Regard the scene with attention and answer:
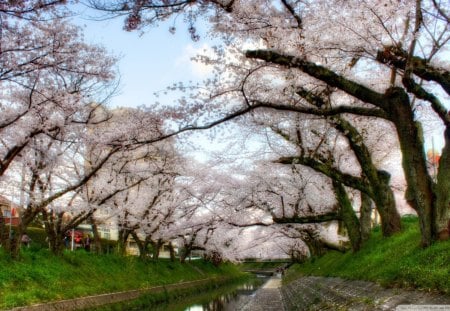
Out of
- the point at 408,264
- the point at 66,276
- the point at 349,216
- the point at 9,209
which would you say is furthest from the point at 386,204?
the point at 9,209

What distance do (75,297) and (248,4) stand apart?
11.9 m

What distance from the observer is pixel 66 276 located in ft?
57.8

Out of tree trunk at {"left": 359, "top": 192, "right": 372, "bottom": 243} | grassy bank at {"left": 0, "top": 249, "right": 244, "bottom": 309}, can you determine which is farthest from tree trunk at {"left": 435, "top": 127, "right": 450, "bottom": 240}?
grassy bank at {"left": 0, "top": 249, "right": 244, "bottom": 309}

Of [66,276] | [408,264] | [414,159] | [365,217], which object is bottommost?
[66,276]

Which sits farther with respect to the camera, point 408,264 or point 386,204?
point 386,204

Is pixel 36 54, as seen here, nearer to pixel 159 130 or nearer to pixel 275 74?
pixel 159 130

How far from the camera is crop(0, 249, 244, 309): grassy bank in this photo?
1368 centimetres

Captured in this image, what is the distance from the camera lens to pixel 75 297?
15781mm

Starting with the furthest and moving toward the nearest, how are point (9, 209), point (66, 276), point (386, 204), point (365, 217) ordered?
1. point (9, 209)
2. point (66, 276)
3. point (365, 217)
4. point (386, 204)

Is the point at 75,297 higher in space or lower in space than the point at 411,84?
lower

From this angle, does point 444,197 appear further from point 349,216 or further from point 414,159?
point 349,216

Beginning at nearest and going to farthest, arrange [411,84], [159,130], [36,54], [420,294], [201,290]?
[420,294] → [411,84] → [36,54] → [159,130] → [201,290]

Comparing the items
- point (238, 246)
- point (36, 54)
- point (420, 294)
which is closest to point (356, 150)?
point (420, 294)

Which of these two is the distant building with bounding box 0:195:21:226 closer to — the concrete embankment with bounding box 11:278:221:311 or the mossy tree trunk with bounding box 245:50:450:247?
the concrete embankment with bounding box 11:278:221:311
